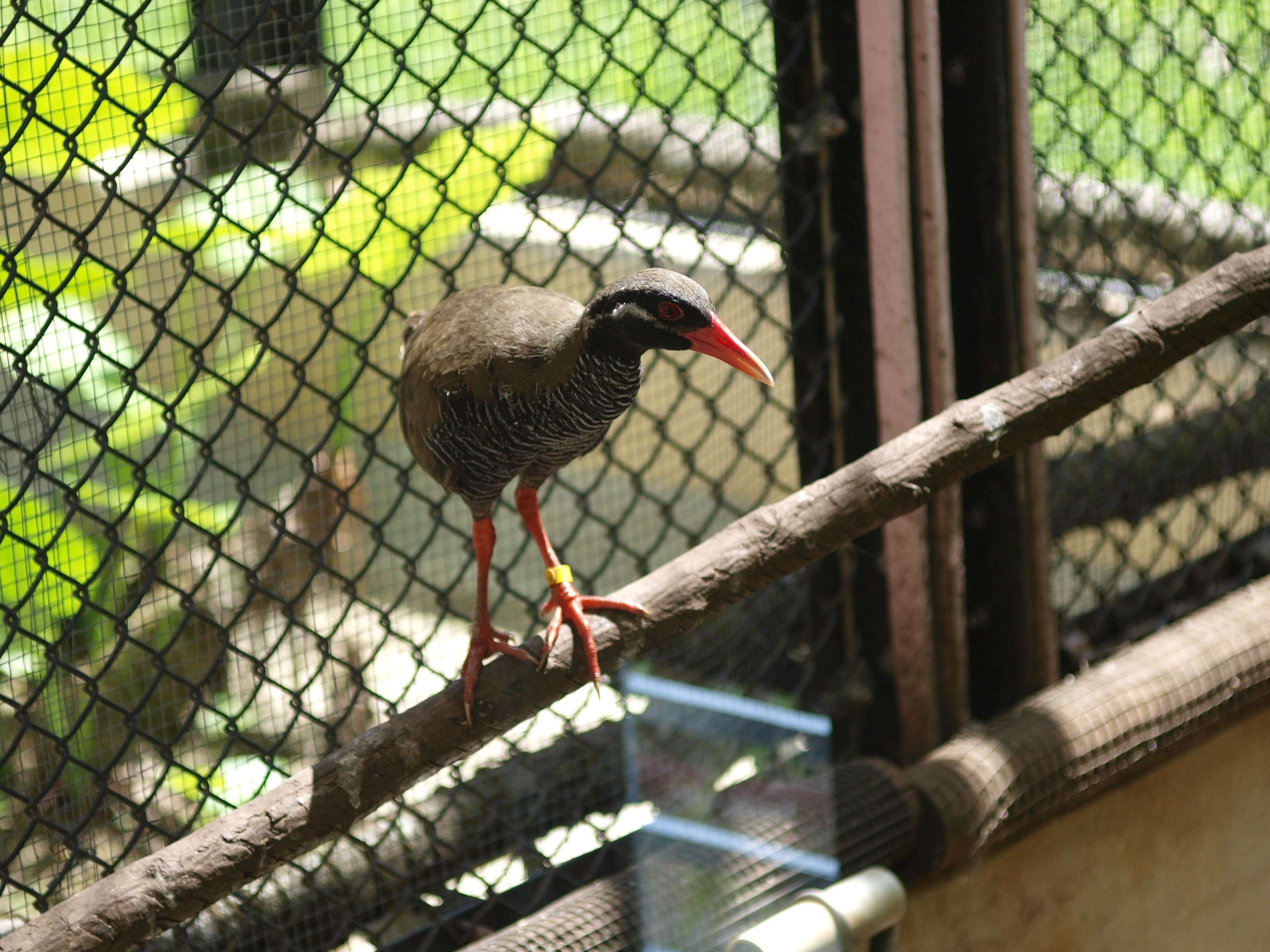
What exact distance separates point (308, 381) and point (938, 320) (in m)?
1.13

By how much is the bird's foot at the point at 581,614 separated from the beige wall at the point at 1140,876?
90cm

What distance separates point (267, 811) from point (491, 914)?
0.65 m

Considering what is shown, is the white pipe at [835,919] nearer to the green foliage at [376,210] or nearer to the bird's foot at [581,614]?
the bird's foot at [581,614]

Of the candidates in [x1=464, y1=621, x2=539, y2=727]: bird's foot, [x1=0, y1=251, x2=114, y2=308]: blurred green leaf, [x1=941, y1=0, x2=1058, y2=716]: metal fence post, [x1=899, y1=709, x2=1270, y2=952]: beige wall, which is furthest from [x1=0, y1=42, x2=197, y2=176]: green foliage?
[x1=899, y1=709, x2=1270, y2=952]: beige wall

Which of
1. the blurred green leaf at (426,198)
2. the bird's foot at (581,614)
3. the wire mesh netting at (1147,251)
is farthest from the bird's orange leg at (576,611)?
the wire mesh netting at (1147,251)

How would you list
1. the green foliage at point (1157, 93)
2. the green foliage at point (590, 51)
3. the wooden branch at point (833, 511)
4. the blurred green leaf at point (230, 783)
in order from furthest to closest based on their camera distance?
the green foliage at point (1157, 93) → the blurred green leaf at point (230, 783) → the green foliage at point (590, 51) → the wooden branch at point (833, 511)

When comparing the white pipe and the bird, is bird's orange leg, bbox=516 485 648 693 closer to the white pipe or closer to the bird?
the bird

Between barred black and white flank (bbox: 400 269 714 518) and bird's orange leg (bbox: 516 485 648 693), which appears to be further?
bird's orange leg (bbox: 516 485 648 693)

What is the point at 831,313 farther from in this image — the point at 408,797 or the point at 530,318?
the point at 408,797

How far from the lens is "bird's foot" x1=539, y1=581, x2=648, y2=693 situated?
4.98ft

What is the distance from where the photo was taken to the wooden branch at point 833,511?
1.46m

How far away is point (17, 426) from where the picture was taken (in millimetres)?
1641

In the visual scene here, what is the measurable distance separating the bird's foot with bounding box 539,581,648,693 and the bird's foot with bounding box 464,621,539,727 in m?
0.04

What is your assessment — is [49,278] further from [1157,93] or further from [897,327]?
[1157,93]
